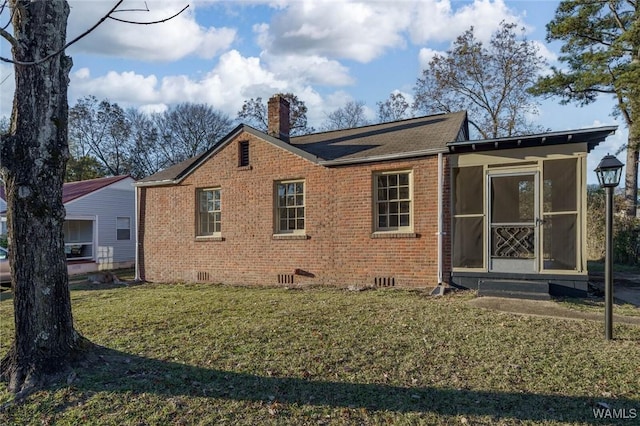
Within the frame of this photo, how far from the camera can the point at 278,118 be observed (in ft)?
43.3

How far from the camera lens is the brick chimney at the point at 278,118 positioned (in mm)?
13234

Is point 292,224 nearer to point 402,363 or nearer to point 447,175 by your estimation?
point 447,175

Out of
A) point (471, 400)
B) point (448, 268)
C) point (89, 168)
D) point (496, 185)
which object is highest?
point (89, 168)

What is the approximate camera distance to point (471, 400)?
3717 millimetres

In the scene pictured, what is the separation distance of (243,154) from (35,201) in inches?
323

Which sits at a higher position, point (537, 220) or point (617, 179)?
point (617, 179)

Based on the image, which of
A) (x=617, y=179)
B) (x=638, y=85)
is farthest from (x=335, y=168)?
(x=638, y=85)

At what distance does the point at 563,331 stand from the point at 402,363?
2.72 meters

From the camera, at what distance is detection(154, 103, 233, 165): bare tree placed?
3788 cm

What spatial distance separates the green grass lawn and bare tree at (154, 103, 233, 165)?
32723mm

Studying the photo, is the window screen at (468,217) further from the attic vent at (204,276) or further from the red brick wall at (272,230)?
the attic vent at (204,276)

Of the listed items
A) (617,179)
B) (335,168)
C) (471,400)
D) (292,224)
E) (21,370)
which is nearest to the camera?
(471,400)

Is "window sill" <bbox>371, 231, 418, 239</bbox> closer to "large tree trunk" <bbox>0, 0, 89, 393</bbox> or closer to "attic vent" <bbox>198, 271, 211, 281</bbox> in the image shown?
"attic vent" <bbox>198, 271, 211, 281</bbox>

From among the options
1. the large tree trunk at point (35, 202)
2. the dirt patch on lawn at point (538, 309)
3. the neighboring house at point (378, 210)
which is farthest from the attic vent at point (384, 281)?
the large tree trunk at point (35, 202)
